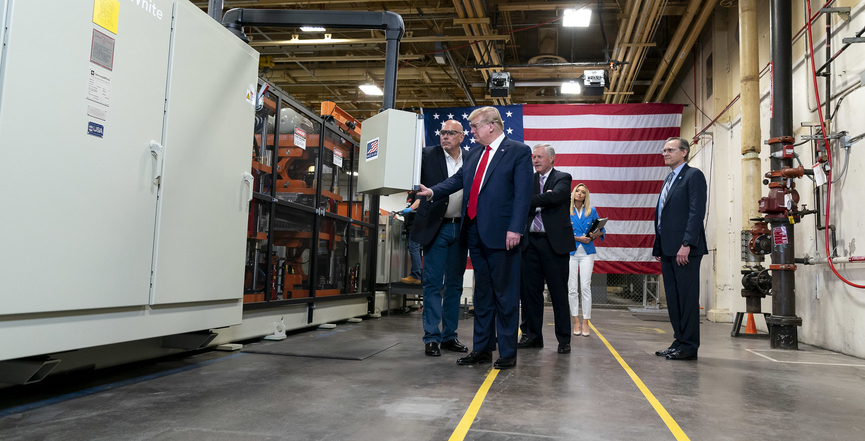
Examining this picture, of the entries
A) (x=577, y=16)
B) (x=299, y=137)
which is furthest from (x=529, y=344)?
(x=577, y=16)

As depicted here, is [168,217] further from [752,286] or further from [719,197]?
[719,197]

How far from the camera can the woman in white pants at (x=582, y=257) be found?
5516 millimetres

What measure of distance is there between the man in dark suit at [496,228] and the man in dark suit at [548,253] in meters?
0.82

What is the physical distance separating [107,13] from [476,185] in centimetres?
214

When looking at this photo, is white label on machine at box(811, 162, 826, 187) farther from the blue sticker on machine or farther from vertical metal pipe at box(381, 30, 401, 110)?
the blue sticker on machine

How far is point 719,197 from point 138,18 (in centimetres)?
839

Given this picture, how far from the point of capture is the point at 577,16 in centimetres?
830

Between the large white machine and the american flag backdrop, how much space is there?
731 cm

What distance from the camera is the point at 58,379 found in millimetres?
2744

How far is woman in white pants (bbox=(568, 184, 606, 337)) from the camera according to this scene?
5.52m

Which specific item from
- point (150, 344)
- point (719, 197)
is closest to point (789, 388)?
point (150, 344)

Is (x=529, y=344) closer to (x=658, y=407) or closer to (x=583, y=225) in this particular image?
(x=583, y=225)

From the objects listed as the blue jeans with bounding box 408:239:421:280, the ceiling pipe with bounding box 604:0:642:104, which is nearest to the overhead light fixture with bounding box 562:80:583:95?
the ceiling pipe with bounding box 604:0:642:104

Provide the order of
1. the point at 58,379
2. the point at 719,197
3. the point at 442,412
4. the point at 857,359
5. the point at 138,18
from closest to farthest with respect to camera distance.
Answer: the point at 442,412 < the point at 138,18 < the point at 58,379 < the point at 857,359 < the point at 719,197
